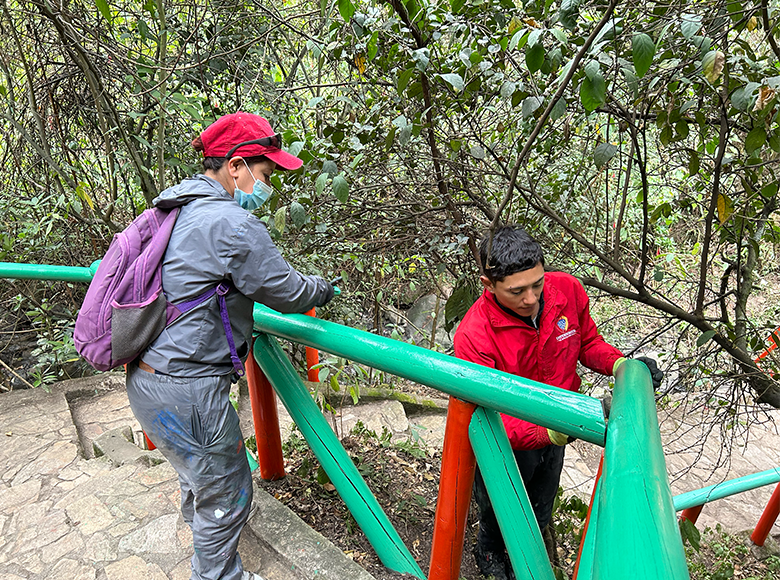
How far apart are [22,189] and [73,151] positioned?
28.4 inches

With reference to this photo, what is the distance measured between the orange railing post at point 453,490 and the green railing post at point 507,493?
0.04m

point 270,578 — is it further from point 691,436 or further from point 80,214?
point 691,436

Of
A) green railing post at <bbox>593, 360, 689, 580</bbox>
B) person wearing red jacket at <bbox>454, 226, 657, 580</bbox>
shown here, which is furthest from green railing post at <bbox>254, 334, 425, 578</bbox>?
green railing post at <bbox>593, 360, 689, 580</bbox>

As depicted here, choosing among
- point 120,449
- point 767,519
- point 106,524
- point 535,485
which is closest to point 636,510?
point 535,485

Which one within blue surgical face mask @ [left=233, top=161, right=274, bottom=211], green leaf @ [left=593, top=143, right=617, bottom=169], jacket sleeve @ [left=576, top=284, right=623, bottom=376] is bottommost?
blue surgical face mask @ [left=233, top=161, right=274, bottom=211]

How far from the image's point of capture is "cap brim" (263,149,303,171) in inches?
73.2

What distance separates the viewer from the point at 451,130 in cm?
238

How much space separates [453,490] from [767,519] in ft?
11.7

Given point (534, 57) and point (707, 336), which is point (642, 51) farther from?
point (707, 336)

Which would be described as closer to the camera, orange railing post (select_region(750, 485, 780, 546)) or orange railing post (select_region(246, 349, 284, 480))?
orange railing post (select_region(246, 349, 284, 480))

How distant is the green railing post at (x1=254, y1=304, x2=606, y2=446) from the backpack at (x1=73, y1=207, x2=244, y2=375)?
15.5 inches

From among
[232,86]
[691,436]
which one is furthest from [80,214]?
[691,436]

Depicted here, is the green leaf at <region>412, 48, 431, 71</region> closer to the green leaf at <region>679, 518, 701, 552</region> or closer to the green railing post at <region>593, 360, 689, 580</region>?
the green railing post at <region>593, 360, 689, 580</region>

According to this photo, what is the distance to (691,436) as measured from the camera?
6.24m
